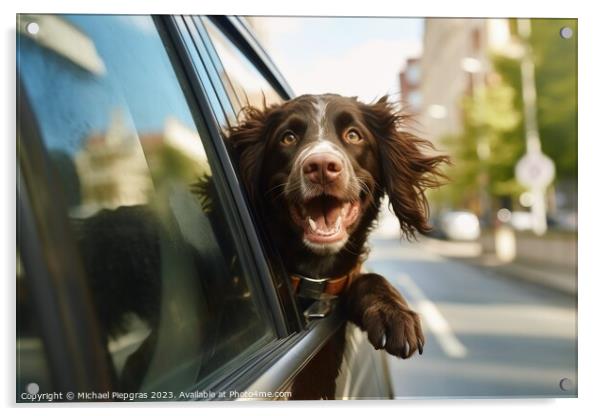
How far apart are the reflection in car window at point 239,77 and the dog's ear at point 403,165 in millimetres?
326

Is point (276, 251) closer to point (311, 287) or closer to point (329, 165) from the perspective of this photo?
point (311, 287)

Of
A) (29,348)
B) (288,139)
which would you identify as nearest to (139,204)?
(29,348)

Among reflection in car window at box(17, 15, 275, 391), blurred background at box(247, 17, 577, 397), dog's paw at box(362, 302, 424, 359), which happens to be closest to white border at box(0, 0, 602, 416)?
blurred background at box(247, 17, 577, 397)

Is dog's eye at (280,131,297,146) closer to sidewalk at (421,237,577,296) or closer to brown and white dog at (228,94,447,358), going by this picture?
brown and white dog at (228,94,447,358)

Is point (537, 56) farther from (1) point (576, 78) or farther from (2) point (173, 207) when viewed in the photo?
(2) point (173, 207)

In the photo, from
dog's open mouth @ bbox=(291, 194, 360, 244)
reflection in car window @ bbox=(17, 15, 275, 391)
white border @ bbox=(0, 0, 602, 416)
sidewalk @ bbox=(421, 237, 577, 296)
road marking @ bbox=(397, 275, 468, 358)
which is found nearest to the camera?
reflection in car window @ bbox=(17, 15, 275, 391)

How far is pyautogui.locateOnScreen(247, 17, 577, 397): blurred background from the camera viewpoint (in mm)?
2404

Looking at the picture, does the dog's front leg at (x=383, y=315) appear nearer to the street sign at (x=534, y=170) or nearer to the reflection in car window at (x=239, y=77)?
the reflection in car window at (x=239, y=77)

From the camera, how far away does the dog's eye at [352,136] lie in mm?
2090

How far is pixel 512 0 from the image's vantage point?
2672 mm

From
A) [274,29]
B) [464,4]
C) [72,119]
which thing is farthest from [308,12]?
[72,119]

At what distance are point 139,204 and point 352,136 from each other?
0.83 metres

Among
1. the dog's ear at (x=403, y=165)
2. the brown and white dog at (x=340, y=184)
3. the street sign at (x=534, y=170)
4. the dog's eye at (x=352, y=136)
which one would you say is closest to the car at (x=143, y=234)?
the brown and white dog at (x=340, y=184)

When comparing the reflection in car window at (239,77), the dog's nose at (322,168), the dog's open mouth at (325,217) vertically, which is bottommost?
the dog's open mouth at (325,217)
